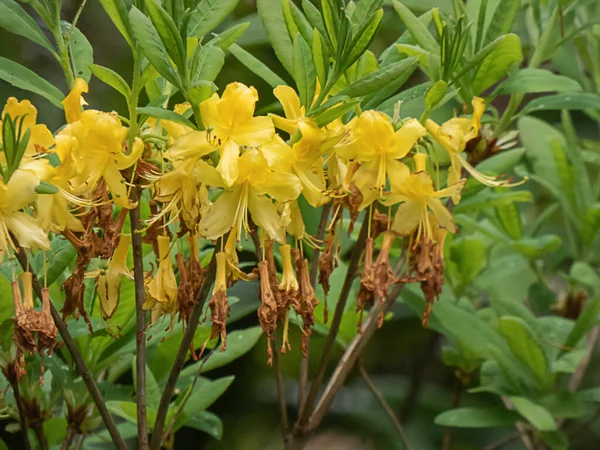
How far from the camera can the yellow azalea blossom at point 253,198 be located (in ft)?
1.44

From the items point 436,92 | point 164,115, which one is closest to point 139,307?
point 164,115

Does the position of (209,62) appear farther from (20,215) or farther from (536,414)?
(536,414)

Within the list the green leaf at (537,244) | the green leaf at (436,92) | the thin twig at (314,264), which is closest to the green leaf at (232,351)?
the thin twig at (314,264)

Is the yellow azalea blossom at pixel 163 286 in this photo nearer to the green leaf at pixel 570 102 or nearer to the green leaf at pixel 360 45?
the green leaf at pixel 360 45

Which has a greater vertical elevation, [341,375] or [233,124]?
[233,124]

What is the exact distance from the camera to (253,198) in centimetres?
45

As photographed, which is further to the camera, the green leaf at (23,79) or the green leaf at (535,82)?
the green leaf at (535,82)

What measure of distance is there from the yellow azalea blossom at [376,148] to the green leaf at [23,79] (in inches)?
7.2

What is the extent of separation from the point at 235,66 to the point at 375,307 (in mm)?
556

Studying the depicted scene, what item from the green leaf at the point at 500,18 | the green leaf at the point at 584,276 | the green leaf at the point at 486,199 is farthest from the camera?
the green leaf at the point at 584,276

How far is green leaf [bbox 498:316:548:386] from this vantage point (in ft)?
2.64

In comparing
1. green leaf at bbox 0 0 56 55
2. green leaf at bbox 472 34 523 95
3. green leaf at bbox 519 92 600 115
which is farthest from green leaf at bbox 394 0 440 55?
green leaf at bbox 0 0 56 55

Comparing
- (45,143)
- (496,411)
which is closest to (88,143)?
(45,143)

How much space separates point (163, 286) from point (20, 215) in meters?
0.10
